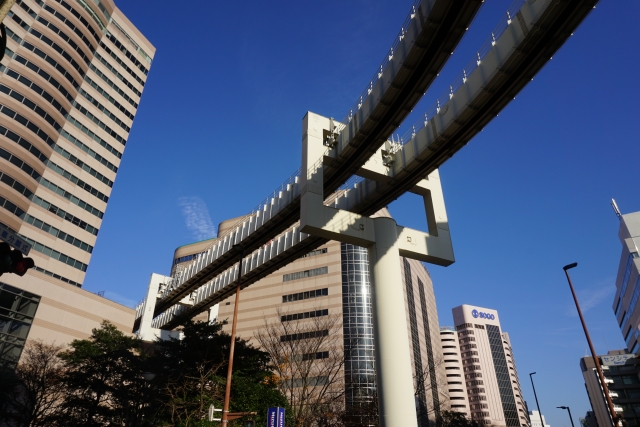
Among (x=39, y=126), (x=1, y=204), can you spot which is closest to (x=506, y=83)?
(x=1, y=204)

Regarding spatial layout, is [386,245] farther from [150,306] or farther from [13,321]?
[150,306]

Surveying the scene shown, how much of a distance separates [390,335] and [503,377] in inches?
6723

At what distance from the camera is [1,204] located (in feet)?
144

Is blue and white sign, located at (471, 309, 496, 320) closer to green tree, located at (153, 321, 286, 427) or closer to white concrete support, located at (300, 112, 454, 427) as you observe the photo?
green tree, located at (153, 321, 286, 427)

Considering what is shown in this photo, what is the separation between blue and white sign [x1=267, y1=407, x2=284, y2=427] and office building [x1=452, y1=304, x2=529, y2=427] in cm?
15346

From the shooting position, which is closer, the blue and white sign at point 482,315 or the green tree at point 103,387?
the green tree at point 103,387

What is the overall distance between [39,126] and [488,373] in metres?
163

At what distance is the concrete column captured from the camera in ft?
60.0

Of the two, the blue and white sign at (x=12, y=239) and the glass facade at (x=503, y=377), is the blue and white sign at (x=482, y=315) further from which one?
the blue and white sign at (x=12, y=239)

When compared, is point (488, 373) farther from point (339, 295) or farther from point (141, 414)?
point (141, 414)

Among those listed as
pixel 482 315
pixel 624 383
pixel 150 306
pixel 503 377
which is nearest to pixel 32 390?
pixel 150 306

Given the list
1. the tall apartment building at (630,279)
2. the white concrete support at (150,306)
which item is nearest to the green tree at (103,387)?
the white concrete support at (150,306)

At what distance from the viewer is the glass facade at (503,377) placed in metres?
154

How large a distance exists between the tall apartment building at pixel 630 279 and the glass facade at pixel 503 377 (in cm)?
7997
